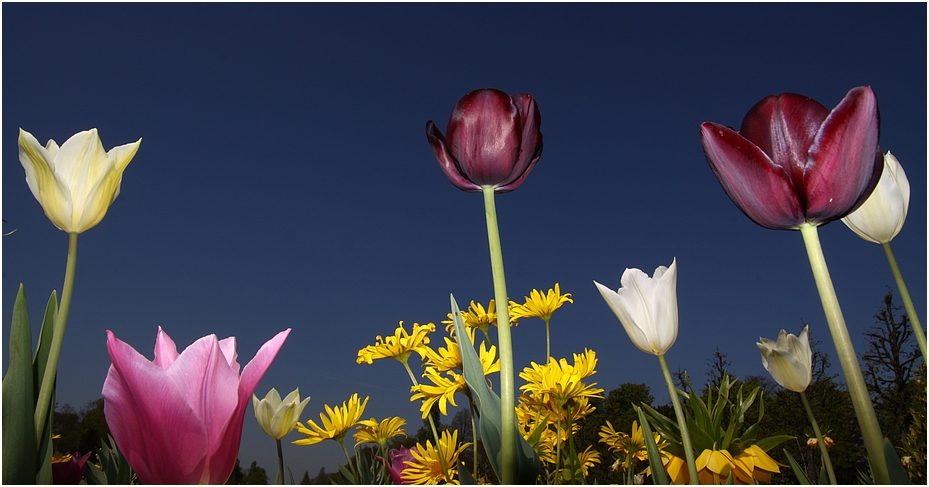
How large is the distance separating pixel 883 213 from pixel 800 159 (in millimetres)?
416

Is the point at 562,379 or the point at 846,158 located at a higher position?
the point at 846,158

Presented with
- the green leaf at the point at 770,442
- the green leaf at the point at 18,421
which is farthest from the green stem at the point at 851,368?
the green leaf at the point at 18,421

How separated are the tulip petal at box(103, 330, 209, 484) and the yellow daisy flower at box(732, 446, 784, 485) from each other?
1.06 meters

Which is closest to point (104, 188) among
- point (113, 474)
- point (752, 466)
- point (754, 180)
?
point (113, 474)

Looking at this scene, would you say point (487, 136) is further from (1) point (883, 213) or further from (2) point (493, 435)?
(1) point (883, 213)

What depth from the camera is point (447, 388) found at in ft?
5.36

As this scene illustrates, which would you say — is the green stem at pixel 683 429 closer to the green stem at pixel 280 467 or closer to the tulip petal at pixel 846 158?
the tulip petal at pixel 846 158

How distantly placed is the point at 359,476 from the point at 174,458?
4.55ft

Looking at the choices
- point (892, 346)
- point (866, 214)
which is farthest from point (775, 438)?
point (892, 346)

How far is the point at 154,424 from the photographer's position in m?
0.63

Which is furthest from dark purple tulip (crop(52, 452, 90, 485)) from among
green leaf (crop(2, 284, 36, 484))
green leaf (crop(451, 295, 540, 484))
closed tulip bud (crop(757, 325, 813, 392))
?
closed tulip bud (crop(757, 325, 813, 392))

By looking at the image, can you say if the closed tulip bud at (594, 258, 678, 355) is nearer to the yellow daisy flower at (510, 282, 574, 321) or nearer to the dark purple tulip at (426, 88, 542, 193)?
the dark purple tulip at (426, 88, 542, 193)

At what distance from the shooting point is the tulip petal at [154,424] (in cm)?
62

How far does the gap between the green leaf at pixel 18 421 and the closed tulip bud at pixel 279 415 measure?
0.68 meters
